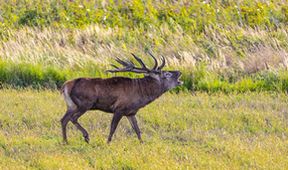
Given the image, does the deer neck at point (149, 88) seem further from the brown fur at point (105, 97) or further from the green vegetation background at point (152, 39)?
the green vegetation background at point (152, 39)

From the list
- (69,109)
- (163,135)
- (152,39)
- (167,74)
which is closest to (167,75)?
(167,74)

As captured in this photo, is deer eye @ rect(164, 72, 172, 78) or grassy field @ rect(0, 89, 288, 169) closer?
grassy field @ rect(0, 89, 288, 169)

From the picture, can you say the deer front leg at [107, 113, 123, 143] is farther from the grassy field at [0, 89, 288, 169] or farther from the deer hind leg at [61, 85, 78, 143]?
the deer hind leg at [61, 85, 78, 143]

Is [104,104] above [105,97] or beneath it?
beneath

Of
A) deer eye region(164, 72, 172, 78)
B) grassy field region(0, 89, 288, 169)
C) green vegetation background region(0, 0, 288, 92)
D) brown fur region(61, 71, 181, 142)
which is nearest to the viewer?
grassy field region(0, 89, 288, 169)

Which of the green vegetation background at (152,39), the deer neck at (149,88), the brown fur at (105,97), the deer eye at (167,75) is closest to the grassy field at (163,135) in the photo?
the brown fur at (105,97)

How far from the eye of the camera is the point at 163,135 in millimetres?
11930

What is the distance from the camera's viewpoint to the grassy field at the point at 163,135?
Answer: 32.6 ft

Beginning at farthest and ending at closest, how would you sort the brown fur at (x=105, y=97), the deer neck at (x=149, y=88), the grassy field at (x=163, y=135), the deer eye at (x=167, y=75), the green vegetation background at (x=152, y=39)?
the green vegetation background at (x=152, y=39) < the deer eye at (x=167, y=75) < the deer neck at (x=149, y=88) < the brown fur at (x=105, y=97) < the grassy field at (x=163, y=135)

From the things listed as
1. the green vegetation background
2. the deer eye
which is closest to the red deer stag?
the deer eye

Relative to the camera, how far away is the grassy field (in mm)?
9945

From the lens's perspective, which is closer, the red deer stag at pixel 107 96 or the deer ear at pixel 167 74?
the red deer stag at pixel 107 96

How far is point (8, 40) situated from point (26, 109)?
586 cm

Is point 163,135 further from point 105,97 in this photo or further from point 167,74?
point 105,97
